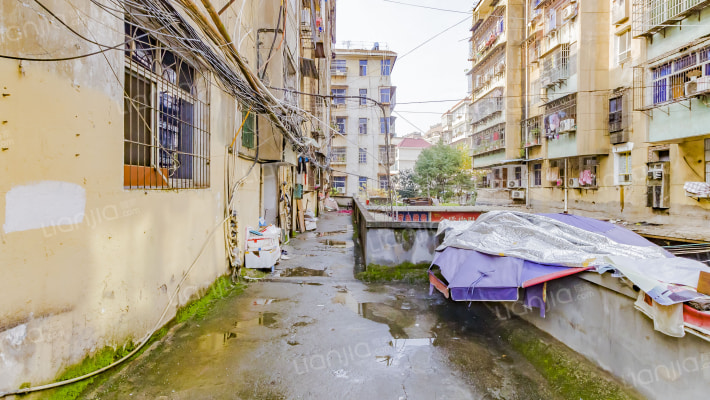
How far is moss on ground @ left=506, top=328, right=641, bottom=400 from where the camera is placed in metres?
2.97

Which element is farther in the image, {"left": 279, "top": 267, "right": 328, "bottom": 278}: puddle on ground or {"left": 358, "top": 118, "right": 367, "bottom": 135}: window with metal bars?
{"left": 358, "top": 118, "right": 367, "bottom": 135}: window with metal bars

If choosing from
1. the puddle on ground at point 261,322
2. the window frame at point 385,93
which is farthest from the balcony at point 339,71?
the puddle on ground at point 261,322

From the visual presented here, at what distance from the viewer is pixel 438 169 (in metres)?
33.7

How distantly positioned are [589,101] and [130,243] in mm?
20356

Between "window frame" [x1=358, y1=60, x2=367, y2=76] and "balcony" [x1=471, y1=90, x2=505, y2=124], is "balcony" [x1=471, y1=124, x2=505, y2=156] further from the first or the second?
"window frame" [x1=358, y1=60, x2=367, y2=76]

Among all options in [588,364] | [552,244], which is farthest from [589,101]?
[588,364]

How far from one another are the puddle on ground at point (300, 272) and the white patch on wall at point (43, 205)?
4.71 metres

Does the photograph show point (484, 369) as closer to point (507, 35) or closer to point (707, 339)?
point (707, 339)

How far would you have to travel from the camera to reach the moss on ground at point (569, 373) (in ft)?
9.74

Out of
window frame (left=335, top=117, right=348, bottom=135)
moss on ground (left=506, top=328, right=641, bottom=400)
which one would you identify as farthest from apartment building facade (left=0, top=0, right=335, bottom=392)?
window frame (left=335, top=117, right=348, bottom=135)

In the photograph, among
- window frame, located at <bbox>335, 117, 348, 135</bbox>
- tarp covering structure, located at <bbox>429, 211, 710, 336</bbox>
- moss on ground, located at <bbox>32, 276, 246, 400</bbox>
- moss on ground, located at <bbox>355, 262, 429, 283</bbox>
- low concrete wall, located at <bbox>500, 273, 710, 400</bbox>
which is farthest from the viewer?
window frame, located at <bbox>335, 117, 348, 135</bbox>

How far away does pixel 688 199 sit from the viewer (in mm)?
12930

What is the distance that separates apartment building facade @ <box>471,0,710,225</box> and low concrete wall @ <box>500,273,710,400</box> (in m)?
11.5

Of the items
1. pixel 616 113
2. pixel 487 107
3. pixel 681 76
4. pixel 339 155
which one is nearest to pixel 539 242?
pixel 681 76
